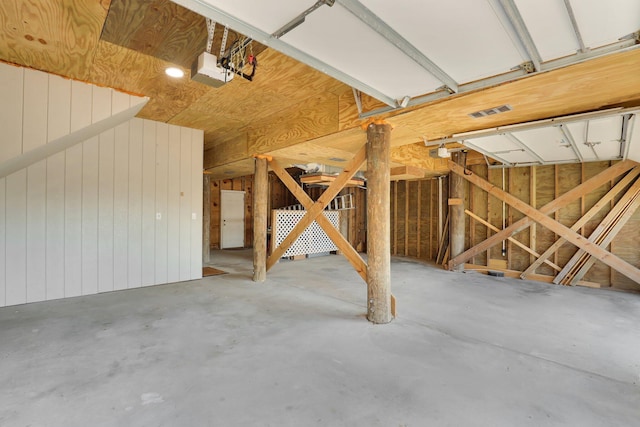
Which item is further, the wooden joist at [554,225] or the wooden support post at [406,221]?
the wooden support post at [406,221]

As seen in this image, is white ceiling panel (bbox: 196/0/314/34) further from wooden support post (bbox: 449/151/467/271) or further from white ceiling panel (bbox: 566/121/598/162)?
wooden support post (bbox: 449/151/467/271)

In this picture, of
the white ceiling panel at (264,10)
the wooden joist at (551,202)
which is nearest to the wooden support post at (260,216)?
the white ceiling panel at (264,10)

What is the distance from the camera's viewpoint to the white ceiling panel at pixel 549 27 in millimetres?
1307

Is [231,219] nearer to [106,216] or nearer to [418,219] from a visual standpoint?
[106,216]

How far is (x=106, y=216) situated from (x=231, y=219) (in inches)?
213

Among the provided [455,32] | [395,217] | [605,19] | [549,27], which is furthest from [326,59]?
[395,217]

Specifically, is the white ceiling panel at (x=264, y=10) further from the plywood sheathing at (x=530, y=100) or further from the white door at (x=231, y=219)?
the white door at (x=231, y=219)

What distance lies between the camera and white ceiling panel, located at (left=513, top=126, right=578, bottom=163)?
3243mm

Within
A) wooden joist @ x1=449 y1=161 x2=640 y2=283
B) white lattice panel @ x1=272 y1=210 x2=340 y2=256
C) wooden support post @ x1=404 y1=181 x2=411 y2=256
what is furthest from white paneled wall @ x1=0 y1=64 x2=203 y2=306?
wooden joist @ x1=449 y1=161 x2=640 y2=283

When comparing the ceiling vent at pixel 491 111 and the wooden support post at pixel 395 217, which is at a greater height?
the ceiling vent at pixel 491 111

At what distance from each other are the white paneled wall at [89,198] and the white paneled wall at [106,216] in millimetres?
11

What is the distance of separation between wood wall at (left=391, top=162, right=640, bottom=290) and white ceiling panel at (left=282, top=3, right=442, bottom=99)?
4.30 meters

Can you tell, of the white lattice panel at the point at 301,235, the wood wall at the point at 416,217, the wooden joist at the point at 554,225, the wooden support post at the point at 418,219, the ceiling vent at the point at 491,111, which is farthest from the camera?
the wooden support post at the point at 418,219

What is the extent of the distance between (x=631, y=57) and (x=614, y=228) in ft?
13.5
